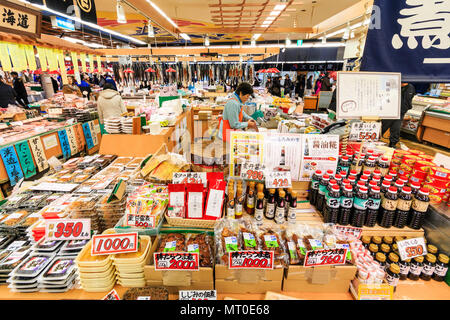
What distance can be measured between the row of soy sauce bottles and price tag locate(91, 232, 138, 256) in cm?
153

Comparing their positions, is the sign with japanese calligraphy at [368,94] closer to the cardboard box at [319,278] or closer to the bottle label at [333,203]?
the bottle label at [333,203]

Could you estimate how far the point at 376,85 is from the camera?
2.11m

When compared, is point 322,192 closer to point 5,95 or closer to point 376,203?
point 376,203

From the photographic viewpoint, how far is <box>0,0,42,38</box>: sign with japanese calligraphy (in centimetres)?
339

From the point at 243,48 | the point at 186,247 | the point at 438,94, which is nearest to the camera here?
the point at 186,247

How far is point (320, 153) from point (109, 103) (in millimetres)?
5443

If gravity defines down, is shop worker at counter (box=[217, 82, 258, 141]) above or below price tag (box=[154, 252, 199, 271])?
above

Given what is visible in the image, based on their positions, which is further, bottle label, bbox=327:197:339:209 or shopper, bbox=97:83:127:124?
shopper, bbox=97:83:127:124

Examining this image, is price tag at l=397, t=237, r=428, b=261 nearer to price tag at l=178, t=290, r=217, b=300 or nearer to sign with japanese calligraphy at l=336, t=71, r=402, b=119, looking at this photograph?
sign with japanese calligraphy at l=336, t=71, r=402, b=119

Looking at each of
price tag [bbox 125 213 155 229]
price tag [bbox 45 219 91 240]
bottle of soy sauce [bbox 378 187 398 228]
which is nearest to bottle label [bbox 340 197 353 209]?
bottle of soy sauce [bbox 378 187 398 228]

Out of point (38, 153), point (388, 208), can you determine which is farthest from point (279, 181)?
point (38, 153)
